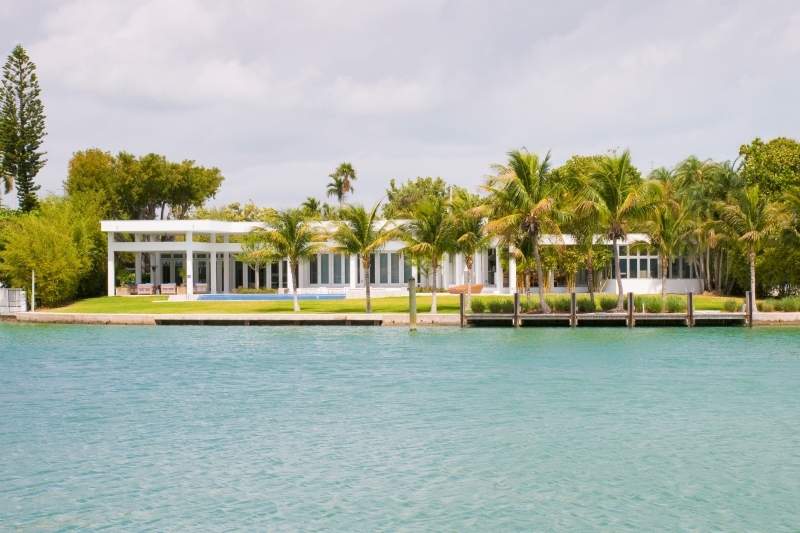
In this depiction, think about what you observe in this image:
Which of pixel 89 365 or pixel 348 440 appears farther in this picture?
pixel 89 365

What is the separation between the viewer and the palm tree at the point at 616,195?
1699 inches

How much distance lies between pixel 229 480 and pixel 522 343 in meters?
22.5

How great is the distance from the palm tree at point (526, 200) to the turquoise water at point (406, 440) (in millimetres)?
10629

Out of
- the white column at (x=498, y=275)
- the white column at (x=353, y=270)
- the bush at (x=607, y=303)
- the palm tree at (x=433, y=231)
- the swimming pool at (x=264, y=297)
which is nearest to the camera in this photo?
the palm tree at (x=433, y=231)


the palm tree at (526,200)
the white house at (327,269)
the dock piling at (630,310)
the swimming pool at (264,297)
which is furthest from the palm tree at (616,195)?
the swimming pool at (264,297)

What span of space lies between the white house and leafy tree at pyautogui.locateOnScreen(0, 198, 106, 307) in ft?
6.14

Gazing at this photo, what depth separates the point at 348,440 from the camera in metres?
18.3

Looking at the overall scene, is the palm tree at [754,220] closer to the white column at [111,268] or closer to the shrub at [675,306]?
the shrub at [675,306]

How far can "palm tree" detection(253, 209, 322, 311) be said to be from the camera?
5000cm

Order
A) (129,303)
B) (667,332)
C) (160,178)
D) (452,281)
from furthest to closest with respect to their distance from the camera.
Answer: (160,178) → (452,281) → (129,303) → (667,332)

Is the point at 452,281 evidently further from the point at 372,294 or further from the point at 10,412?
the point at 10,412

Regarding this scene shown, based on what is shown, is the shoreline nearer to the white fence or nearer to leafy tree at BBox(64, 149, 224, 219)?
the white fence

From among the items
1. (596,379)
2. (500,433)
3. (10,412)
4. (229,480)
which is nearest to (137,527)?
(229,480)

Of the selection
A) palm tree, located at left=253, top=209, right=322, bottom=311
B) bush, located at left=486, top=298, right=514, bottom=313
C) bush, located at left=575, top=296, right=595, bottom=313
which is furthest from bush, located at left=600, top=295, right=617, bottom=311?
palm tree, located at left=253, top=209, right=322, bottom=311
